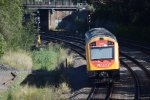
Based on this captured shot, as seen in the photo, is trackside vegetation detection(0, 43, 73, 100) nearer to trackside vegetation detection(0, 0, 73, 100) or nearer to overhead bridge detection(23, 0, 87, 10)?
trackside vegetation detection(0, 0, 73, 100)

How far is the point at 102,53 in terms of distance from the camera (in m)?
26.1

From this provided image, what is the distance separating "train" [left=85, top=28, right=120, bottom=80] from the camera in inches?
1009

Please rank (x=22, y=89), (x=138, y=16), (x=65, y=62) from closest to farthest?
(x=22, y=89) < (x=65, y=62) < (x=138, y=16)

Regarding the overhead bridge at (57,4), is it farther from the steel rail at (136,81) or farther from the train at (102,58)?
the train at (102,58)

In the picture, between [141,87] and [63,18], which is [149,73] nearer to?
[141,87]

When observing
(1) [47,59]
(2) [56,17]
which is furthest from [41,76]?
(2) [56,17]

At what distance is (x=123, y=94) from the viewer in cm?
2361

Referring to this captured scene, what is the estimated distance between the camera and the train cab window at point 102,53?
26.0 meters

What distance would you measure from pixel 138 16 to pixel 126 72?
92.5ft

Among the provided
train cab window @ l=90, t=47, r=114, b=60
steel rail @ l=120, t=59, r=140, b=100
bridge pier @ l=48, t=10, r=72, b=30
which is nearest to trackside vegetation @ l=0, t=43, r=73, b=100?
train cab window @ l=90, t=47, r=114, b=60

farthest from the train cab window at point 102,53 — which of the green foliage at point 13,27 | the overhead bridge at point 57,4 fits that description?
the overhead bridge at point 57,4

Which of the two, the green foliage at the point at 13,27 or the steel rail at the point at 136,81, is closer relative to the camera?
the steel rail at the point at 136,81

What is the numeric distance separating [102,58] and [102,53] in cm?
35

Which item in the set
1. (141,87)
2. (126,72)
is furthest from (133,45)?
(141,87)
